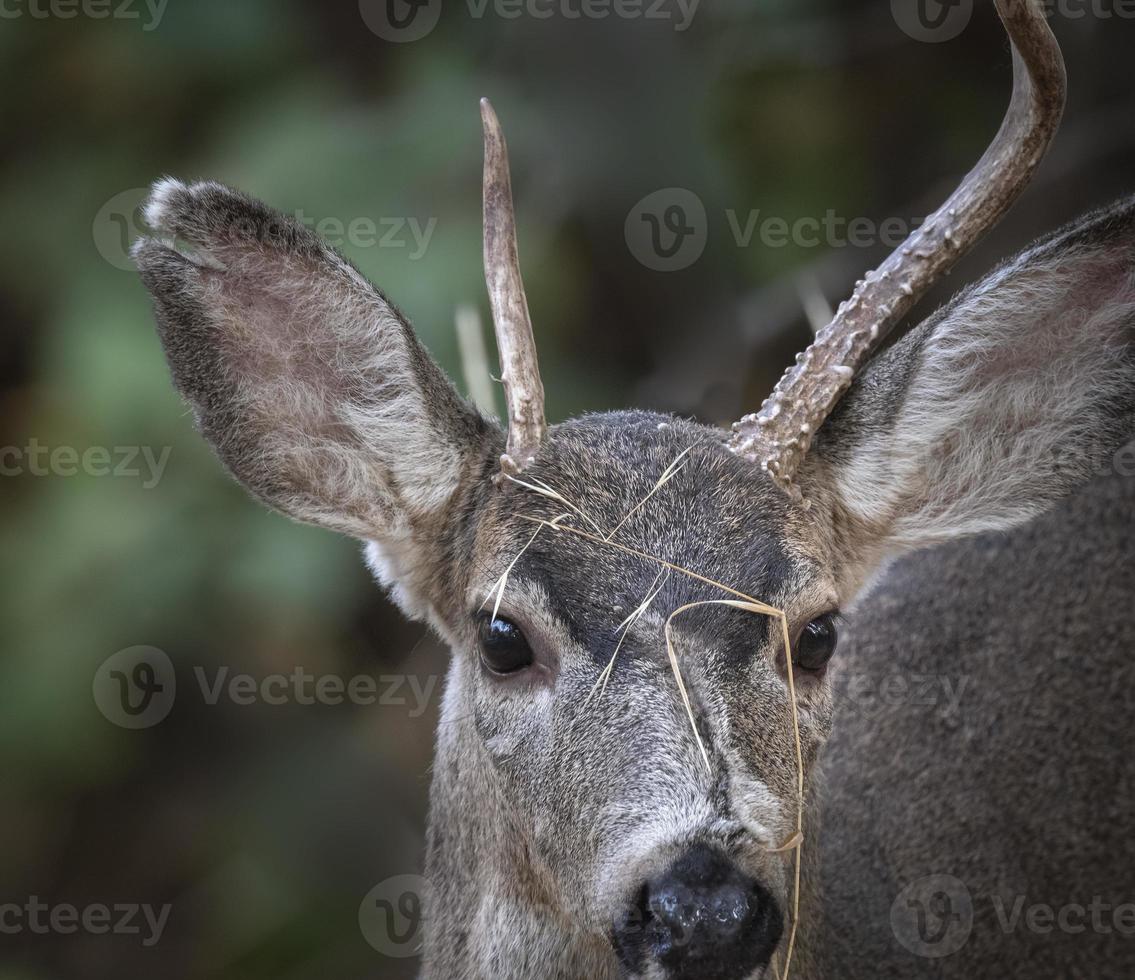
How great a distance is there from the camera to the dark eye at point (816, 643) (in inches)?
129

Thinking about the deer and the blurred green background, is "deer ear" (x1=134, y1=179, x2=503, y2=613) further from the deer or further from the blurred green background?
the blurred green background

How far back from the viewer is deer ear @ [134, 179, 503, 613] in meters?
3.36

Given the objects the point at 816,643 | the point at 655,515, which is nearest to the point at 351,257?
the point at 655,515

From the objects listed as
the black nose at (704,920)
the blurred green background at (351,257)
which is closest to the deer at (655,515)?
the black nose at (704,920)

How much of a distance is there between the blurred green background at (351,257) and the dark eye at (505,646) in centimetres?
290

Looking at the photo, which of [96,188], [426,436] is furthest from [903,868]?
[96,188]

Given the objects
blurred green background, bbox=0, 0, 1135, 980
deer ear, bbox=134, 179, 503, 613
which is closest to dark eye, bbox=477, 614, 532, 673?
deer ear, bbox=134, 179, 503, 613

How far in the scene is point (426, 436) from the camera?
11.8ft

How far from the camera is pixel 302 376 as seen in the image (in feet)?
12.1

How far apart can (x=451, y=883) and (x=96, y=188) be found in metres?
4.70

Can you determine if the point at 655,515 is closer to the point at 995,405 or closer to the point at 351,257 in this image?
the point at 995,405

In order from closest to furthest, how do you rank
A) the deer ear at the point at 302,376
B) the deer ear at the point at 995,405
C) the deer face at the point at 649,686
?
the deer face at the point at 649,686 → the deer ear at the point at 302,376 → the deer ear at the point at 995,405

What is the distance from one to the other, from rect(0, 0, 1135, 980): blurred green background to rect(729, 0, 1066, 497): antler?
2.78 meters

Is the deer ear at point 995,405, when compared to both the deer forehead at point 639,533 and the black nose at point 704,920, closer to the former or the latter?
the deer forehead at point 639,533
